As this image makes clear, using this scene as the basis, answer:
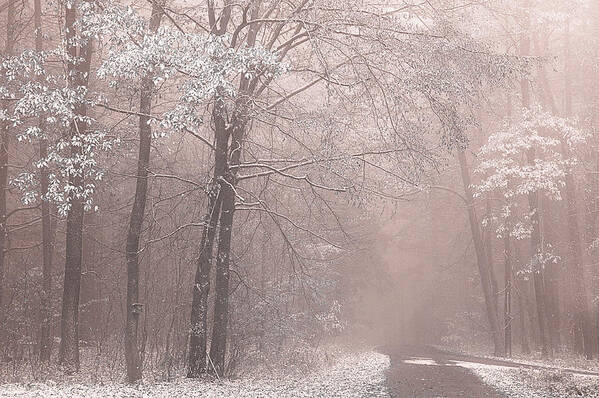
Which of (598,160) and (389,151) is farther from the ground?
(598,160)

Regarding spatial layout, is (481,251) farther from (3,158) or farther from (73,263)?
(3,158)

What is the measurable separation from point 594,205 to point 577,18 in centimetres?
717

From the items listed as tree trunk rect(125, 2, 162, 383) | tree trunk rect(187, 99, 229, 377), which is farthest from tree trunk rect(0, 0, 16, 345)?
tree trunk rect(187, 99, 229, 377)

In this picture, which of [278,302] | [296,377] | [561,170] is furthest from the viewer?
[561,170]

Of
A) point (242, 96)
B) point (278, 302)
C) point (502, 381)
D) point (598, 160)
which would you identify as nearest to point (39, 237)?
point (278, 302)

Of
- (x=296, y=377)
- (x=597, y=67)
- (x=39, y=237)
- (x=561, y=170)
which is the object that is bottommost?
(x=296, y=377)

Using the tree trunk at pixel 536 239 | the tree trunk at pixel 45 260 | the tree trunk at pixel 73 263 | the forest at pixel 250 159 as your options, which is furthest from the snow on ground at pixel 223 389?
the tree trunk at pixel 536 239

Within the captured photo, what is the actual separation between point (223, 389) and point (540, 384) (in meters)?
6.04

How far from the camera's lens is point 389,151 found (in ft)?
38.8

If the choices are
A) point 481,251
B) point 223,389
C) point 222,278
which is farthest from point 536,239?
point 223,389

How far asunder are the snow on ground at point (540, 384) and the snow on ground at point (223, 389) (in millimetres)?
2270

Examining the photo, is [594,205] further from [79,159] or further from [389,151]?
[79,159]

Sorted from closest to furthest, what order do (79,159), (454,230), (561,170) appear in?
(79,159)
(561,170)
(454,230)

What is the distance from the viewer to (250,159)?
52.3ft
